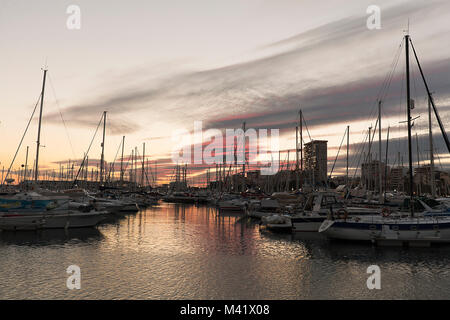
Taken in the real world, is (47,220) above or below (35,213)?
below

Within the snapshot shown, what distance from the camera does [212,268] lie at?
61.0ft

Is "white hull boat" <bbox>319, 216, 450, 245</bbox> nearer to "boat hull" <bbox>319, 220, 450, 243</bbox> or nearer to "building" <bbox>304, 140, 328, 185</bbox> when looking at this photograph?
"boat hull" <bbox>319, 220, 450, 243</bbox>

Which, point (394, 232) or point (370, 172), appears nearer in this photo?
point (394, 232)

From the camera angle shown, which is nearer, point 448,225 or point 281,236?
point 448,225

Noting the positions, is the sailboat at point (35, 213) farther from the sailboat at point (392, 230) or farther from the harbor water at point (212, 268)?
the sailboat at point (392, 230)

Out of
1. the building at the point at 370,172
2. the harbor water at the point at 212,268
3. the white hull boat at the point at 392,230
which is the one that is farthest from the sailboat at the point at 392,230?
the building at the point at 370,172

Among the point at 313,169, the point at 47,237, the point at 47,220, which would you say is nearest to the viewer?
the point at 47,237

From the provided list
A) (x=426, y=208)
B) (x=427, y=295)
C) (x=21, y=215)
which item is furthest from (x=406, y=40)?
(x=21, y=215)

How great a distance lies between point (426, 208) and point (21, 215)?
37.9 m

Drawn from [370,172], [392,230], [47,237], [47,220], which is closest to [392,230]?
[392,230]

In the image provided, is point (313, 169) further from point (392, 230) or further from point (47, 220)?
point (47, 220)

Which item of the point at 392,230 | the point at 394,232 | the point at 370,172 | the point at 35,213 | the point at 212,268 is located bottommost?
the point at 212,268

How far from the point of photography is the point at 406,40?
96.3 ft
